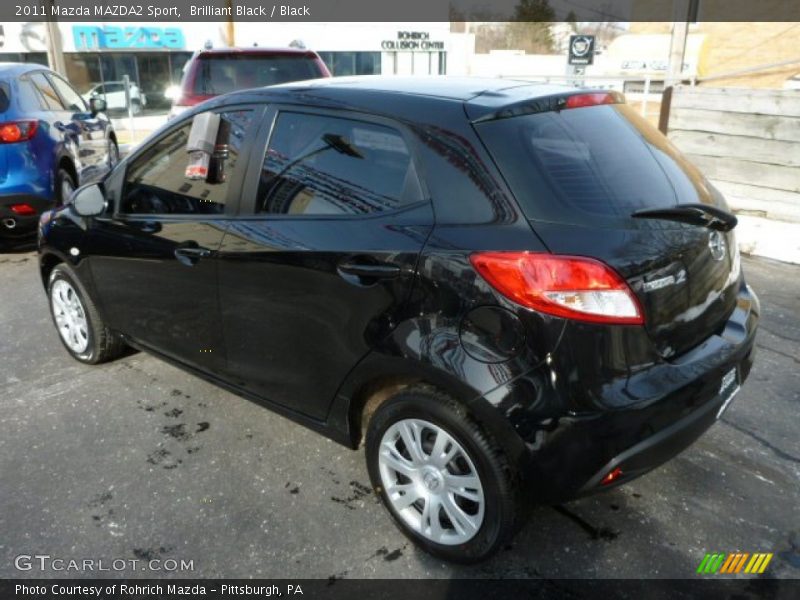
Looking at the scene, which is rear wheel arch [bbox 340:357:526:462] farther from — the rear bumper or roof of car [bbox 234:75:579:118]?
roof of car [bbox 234:75:579:118]

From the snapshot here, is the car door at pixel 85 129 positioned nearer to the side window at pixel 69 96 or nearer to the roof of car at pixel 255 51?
the side window at pixel 69 96

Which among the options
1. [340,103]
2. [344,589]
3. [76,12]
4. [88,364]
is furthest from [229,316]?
[76,12]

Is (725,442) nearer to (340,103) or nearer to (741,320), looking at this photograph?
(741,320)

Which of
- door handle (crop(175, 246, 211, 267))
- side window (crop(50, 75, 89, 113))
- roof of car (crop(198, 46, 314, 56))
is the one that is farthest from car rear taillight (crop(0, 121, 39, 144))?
door handle (crop(175, 246, 211, 267))

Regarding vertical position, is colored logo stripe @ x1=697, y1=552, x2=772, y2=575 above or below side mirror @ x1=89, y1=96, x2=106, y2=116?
below

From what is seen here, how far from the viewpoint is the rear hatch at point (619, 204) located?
84.8 inches

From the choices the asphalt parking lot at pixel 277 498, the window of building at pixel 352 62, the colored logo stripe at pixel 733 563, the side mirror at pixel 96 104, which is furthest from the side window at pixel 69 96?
the window of building at pixel 352 62

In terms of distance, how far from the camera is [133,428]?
346 centimetres

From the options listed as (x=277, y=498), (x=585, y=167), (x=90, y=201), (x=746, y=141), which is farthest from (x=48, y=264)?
(x=746, y=141)

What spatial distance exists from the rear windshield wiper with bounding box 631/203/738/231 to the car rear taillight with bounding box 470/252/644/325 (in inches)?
12.3

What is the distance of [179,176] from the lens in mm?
3266

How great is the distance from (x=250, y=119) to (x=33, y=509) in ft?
6.19

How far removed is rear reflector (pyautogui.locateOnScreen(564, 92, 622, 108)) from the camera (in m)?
2.60

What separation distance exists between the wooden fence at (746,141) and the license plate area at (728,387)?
524 cm
